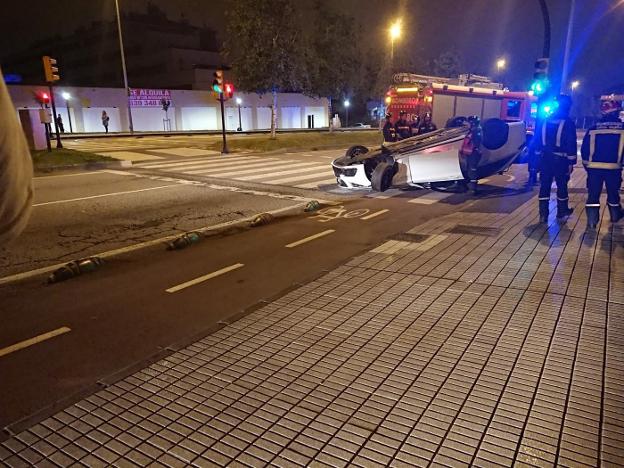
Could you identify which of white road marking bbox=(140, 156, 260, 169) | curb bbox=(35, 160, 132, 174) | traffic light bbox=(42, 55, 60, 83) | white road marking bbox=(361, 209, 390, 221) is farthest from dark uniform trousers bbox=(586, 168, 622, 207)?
traffic light bbox=(42, 55, 60, 83)

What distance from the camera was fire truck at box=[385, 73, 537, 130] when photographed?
2206 centimetres

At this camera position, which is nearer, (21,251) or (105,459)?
(105,459)

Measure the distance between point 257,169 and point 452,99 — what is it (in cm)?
1107

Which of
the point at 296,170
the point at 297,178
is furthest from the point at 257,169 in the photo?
the point at 297,178

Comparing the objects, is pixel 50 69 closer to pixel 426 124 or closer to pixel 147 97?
pixel 426 124

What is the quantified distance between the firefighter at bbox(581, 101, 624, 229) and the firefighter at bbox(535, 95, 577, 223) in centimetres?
35

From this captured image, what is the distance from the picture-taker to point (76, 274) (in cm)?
634

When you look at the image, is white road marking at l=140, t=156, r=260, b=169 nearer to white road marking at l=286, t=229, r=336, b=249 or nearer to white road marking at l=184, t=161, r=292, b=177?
white road marking at l=184, t=161, r=292, b=177

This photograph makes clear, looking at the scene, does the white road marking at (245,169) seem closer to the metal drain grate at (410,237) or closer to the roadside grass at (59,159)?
the roadside grass at (59,159)

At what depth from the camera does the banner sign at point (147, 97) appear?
146ft

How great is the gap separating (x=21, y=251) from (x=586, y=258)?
27.5ft

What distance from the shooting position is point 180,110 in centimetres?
4875

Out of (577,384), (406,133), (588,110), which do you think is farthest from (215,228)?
(588,110)

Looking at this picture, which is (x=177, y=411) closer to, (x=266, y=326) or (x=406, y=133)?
(x=266, y=326)
